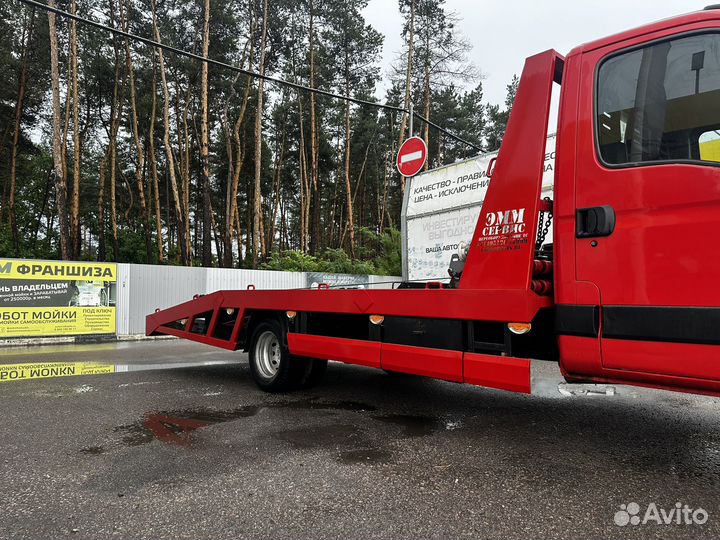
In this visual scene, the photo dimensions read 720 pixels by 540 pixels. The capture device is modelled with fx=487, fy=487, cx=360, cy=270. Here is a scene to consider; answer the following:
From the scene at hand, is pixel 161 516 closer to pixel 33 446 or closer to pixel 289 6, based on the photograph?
pixel 33 446

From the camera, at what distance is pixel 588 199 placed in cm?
308

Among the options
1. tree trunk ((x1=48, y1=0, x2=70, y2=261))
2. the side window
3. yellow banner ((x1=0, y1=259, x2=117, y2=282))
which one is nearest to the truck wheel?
the side window

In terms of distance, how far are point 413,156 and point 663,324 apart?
8.02 metres

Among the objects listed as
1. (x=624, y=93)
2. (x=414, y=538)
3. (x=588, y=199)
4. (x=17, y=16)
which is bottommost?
(x=414, y=538)

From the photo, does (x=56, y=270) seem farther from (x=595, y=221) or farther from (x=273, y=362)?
(x=595, y=221)

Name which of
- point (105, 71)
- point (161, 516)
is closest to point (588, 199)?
point (161, 516)

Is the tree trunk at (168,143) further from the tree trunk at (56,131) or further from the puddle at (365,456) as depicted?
the puddle at (365,456)

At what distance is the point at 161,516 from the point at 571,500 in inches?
85.8

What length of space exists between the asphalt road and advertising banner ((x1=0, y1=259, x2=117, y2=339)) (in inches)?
290

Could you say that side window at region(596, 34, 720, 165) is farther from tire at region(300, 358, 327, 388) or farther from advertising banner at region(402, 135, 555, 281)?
advertising banner at region(402, 135, 555, 281)

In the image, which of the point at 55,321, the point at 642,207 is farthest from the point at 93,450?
the point at 55,321

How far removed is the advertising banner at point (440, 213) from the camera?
8.95m

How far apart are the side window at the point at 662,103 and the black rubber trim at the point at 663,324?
0.86 meters

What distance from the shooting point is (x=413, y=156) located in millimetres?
10281
